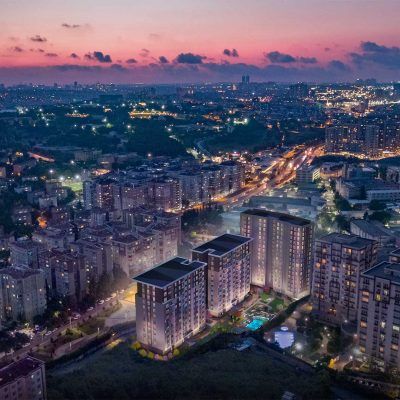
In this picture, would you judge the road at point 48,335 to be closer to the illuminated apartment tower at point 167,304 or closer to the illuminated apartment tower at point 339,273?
the illuminated apartment tower at point 167,304

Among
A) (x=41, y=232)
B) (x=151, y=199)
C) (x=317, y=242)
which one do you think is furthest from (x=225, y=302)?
(x=151, y=199)

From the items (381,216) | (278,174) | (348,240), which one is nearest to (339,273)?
(348,240)

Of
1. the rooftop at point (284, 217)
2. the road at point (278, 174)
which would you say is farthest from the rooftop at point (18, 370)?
the road at point (278, 174)

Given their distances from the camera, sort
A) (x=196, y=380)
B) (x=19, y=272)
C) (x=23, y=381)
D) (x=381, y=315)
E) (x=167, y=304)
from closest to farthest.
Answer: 1. (x=23, y=381)
2. (x=196, y=380)
3. (x=381, y=315)
4. (x=167, y=304)
5. (x=19, y=272)

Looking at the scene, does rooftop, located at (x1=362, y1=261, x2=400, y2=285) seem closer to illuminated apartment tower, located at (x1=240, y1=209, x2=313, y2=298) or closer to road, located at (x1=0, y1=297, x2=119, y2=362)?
illuminated apartment tower, located at (x1=240, y1=209, x2=313, y2=298)

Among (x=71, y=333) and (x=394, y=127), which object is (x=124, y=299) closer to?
(x=71, y=333)

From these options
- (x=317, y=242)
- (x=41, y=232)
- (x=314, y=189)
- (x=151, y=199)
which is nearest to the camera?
(x=317, y=242)

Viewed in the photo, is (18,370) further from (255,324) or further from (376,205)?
(376,205)
